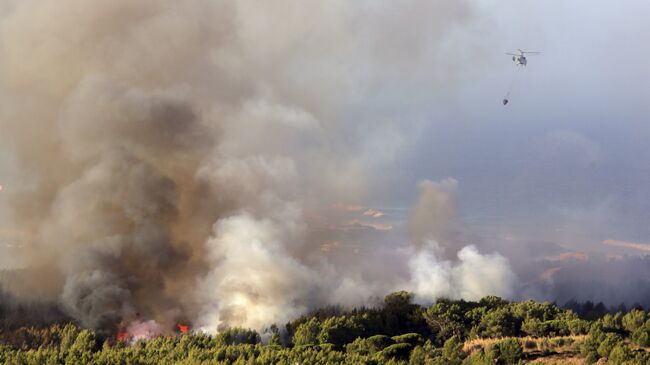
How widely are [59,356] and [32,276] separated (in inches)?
1508

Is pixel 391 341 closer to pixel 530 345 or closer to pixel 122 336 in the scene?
pixel 530 345

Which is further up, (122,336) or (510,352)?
(122,336)

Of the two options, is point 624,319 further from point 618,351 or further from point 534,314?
point 618,351

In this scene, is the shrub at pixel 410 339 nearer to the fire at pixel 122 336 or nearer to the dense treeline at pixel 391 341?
the dense treeline at pixel 391 341

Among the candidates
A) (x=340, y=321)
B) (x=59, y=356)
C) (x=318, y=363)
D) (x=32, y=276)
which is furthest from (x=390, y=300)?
(x=32, y=276)

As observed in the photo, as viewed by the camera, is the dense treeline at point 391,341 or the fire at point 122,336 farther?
the fire at point 122,336

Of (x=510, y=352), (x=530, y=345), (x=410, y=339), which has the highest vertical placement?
(x=410, y=339)

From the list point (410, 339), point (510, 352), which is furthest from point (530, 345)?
point (410, 339)

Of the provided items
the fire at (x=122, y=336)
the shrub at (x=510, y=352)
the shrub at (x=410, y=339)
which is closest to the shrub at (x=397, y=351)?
the shrub at (x=410, y=339)

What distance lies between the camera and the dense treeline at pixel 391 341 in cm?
5747

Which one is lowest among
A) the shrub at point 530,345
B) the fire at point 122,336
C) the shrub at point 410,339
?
the shrub at point 530,345

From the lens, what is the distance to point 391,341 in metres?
68.6

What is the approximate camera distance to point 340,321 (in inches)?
2857

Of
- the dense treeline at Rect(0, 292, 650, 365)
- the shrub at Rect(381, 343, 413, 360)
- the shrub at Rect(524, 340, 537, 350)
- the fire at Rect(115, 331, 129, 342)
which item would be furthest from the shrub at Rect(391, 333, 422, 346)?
the fire at Rect(115, 331, 129, 342)
